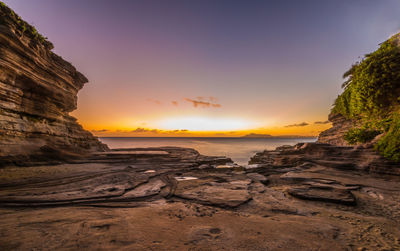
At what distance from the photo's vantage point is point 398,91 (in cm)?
941

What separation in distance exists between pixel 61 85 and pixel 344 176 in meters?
22.1

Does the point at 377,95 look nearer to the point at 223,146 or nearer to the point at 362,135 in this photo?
the point at 362,135

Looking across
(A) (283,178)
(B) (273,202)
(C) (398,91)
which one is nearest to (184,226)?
(B) (273,202)

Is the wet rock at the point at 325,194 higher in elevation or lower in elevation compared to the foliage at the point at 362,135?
lower

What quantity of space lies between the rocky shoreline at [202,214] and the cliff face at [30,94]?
17.1ft

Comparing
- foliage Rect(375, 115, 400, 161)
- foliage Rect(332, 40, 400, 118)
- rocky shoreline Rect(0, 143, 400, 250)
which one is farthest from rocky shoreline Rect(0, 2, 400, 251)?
foliage Rect(332, 40, 400, 118)

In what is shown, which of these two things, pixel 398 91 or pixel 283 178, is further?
pixel 398 91

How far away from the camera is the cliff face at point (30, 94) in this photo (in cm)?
937

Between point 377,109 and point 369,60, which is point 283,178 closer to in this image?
point 377,109

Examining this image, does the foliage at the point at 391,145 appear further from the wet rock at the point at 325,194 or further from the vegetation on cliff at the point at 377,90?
the wet rock at the point at 325,194

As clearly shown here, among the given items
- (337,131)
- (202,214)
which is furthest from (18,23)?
(337,131)

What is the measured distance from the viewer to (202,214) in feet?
12.2

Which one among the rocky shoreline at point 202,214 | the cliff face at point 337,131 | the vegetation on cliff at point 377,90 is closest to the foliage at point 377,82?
the vegetation on cliff at point 377,90

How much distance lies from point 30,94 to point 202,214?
627 inches
